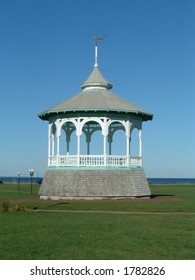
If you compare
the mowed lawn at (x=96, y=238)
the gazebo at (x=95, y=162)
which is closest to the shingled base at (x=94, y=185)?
the gazebo at (x=95, y=162)

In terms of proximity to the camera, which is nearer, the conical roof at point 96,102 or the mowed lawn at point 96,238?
the mowed lawn at point 96,238

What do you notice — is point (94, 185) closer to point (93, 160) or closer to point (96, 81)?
point (93, 160)

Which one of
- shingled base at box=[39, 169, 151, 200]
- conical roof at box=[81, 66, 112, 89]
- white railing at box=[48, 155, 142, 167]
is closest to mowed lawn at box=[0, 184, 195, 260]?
shingled base at box=[39, 169, 151, 200]

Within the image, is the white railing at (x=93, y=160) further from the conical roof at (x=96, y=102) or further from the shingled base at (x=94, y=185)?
the conical roof at (x=96, y=102)

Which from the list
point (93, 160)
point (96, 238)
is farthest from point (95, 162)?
point (96, 238)

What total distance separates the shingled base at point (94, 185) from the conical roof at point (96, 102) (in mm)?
3919

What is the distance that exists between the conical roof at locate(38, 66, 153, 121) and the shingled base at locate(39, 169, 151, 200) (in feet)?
12.9

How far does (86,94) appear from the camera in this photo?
33344 mm

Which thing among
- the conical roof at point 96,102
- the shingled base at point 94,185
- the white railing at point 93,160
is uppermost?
the conical roof at point 96,102

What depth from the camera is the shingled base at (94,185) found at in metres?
29.8

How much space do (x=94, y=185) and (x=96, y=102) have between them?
5443mm

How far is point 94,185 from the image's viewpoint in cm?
2994
